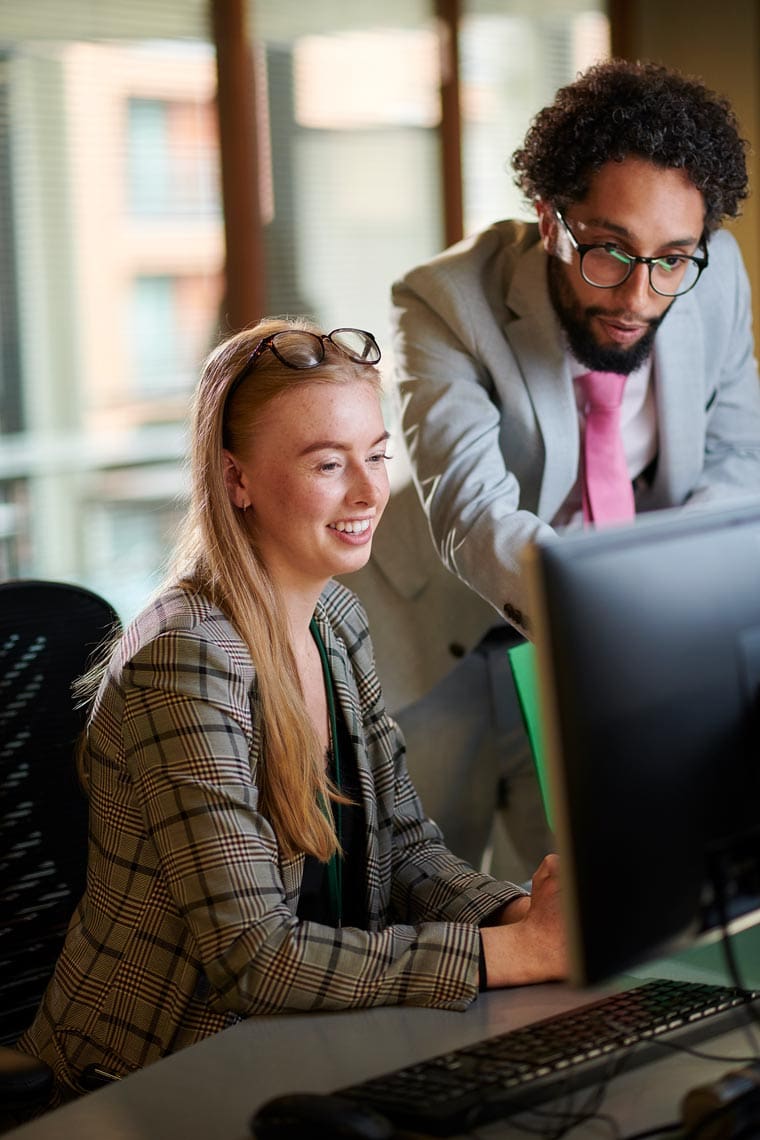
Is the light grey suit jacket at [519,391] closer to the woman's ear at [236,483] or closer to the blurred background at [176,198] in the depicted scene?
the woman's ear at [236,483]

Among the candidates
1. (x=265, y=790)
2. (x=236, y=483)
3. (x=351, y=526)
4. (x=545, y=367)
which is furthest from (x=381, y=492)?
(x=545, y=367)

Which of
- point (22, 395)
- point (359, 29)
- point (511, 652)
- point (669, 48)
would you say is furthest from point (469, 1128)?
point (669, 48)

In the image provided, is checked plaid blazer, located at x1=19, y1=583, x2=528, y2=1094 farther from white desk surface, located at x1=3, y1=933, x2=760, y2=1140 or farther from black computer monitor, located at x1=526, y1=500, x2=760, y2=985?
black computer monitor, located at x1=526, y1=500, x2=760, y2=985

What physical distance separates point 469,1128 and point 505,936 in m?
0.33

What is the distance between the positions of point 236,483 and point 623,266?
2.19 feet

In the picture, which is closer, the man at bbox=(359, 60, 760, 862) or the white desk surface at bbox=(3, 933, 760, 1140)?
the white desk surface at bbox=(3, 933, 760, 1140)

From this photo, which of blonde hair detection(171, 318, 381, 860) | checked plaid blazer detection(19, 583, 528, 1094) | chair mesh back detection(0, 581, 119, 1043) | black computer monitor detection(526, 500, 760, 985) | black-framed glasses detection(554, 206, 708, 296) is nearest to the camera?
black computer monitor detection(526, 500, 760, 985)

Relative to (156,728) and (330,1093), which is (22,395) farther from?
(330,1093)

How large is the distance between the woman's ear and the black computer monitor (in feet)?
2.28

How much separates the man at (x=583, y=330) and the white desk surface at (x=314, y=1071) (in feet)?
2.23

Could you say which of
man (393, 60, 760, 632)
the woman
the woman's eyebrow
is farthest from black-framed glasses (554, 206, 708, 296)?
the woman's eyebrow

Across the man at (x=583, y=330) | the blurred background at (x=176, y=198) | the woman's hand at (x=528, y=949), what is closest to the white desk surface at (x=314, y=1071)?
Answer: the woman's hand at (x=528, y=949)

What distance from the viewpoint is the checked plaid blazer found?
1273mm

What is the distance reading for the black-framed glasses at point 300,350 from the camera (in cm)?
156
